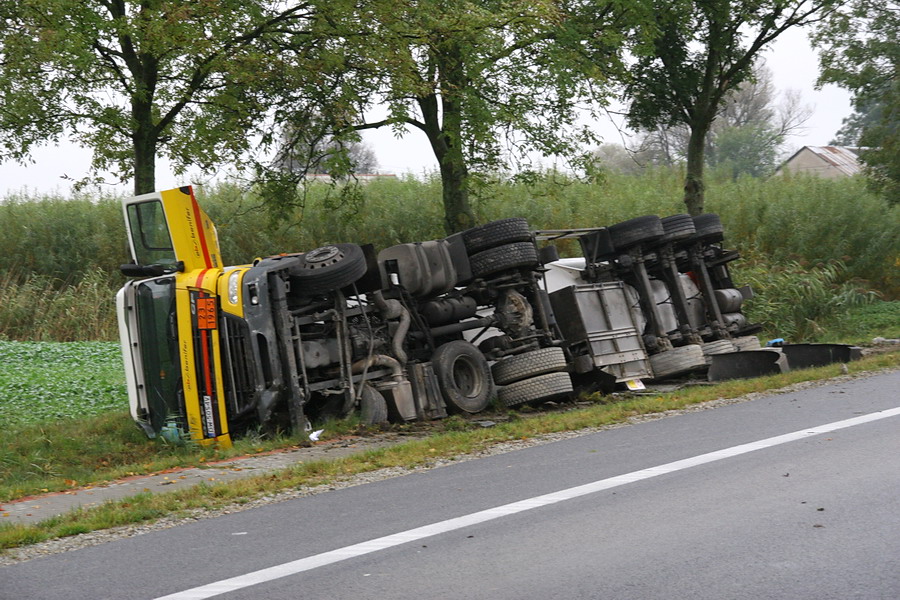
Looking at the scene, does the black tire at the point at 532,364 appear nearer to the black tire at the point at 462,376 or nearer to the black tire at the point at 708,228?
the black tire at the point at 462,376

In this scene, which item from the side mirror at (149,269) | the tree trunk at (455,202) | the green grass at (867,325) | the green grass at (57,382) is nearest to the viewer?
the side mirror at (149,269)

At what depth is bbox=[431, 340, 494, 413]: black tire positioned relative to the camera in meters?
12.2

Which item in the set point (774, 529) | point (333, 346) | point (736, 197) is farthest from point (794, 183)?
point (774, 529)

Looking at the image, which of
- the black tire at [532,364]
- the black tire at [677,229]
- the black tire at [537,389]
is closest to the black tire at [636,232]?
the black tire at [677,229]

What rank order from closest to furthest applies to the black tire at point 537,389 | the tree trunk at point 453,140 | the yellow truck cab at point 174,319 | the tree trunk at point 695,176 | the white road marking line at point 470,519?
the white road marking line at point 470,519 < the yellow truck cab at point 174,319 < the black tire at point 537,389 < the tree trunk at point 453,140 < the tree trunk at point 695,176

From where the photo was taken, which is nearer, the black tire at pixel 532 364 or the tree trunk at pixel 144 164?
the black tire at pixel 532 364

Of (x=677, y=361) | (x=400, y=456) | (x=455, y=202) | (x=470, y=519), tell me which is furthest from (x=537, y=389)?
(x=455, y=202)

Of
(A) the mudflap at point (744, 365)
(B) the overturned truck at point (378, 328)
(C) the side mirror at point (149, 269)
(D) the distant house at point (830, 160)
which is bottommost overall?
(A) the mudflap at point (744, 365)

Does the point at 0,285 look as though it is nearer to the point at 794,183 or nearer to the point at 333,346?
the point at 333,346

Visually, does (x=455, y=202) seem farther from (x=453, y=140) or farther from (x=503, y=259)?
(x=503, y=259)

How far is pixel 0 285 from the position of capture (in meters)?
23.4

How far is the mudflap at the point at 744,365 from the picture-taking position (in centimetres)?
1434

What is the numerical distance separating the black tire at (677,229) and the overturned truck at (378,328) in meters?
0.18

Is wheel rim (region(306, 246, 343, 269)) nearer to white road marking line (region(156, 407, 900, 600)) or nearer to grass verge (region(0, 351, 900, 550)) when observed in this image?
grass verge (region(0, 351, 900, 550))
